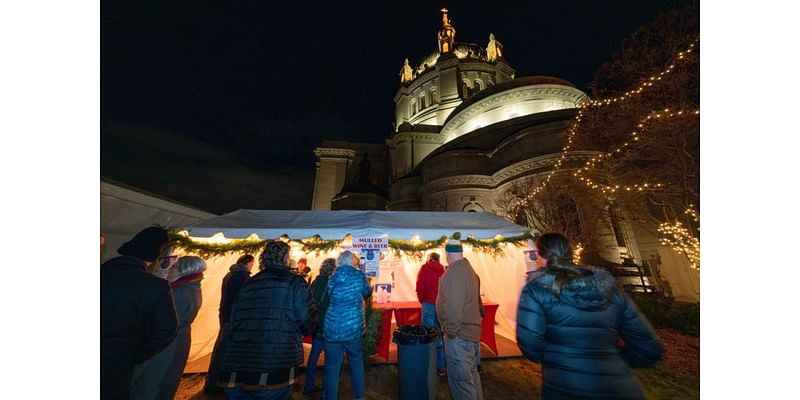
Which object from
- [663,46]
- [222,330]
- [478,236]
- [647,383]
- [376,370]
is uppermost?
[663,46]

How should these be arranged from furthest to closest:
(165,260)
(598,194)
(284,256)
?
(598,194) < (165,260) < (284,256)

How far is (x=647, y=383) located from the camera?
177 inches

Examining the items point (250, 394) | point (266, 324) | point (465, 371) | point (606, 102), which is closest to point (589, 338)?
point (465, 371)

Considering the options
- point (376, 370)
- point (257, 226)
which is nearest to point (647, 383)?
point (376, 370)

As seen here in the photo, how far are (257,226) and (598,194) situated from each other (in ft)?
43.5

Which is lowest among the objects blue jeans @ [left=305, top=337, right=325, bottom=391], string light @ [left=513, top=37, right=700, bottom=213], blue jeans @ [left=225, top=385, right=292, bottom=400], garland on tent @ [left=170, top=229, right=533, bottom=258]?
blue jeans @ [left=305, top=337, right=325, bottom=391]

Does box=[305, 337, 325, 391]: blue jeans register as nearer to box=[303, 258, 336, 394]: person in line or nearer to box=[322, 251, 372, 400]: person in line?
box=[303, 258, 336, 394]: person in line

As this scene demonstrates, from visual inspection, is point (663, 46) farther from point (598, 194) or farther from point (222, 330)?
point (222, 330)

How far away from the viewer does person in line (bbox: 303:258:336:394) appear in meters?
3.35

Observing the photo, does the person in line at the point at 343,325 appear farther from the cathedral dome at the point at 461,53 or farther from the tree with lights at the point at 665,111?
the cathedral dome at the point at 461,53

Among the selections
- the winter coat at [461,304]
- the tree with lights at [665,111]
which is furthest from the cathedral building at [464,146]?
the winter coat at [461,304]

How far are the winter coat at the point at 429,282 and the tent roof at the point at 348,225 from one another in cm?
66

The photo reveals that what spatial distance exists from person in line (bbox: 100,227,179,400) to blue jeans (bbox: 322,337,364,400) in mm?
1784

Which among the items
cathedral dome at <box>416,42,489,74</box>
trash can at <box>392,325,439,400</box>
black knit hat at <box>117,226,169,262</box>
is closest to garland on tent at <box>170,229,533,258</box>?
trash can at <box>392,325,439,400</box>
